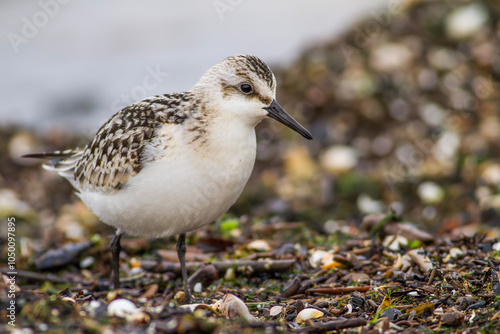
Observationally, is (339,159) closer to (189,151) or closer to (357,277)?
(357,277)

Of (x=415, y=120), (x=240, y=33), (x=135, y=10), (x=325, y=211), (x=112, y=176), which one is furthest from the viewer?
(x=135, y=10)

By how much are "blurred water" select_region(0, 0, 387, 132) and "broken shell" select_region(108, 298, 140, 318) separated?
623cm

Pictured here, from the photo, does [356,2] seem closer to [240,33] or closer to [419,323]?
[240,33]

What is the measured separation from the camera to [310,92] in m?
9.05

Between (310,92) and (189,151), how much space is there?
506 cm

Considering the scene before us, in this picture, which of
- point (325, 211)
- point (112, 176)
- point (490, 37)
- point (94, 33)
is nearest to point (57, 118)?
point (94, 33)

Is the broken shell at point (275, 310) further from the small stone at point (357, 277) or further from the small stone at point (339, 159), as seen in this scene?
the small stone at point (339, 159)

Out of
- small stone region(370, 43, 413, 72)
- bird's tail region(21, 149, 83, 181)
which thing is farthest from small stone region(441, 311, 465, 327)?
→ small stone region(370, 43, 413, 72)

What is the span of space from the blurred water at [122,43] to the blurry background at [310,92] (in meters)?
0.03

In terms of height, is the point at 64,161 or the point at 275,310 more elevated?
the point at 64,161

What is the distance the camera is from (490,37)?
922 cm

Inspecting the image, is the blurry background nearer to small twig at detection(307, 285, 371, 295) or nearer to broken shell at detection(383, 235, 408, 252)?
broken shell at detection(383, 235, 408, 252)

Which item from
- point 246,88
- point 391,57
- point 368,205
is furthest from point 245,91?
point 391,57

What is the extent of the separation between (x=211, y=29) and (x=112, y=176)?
7.26 metres
